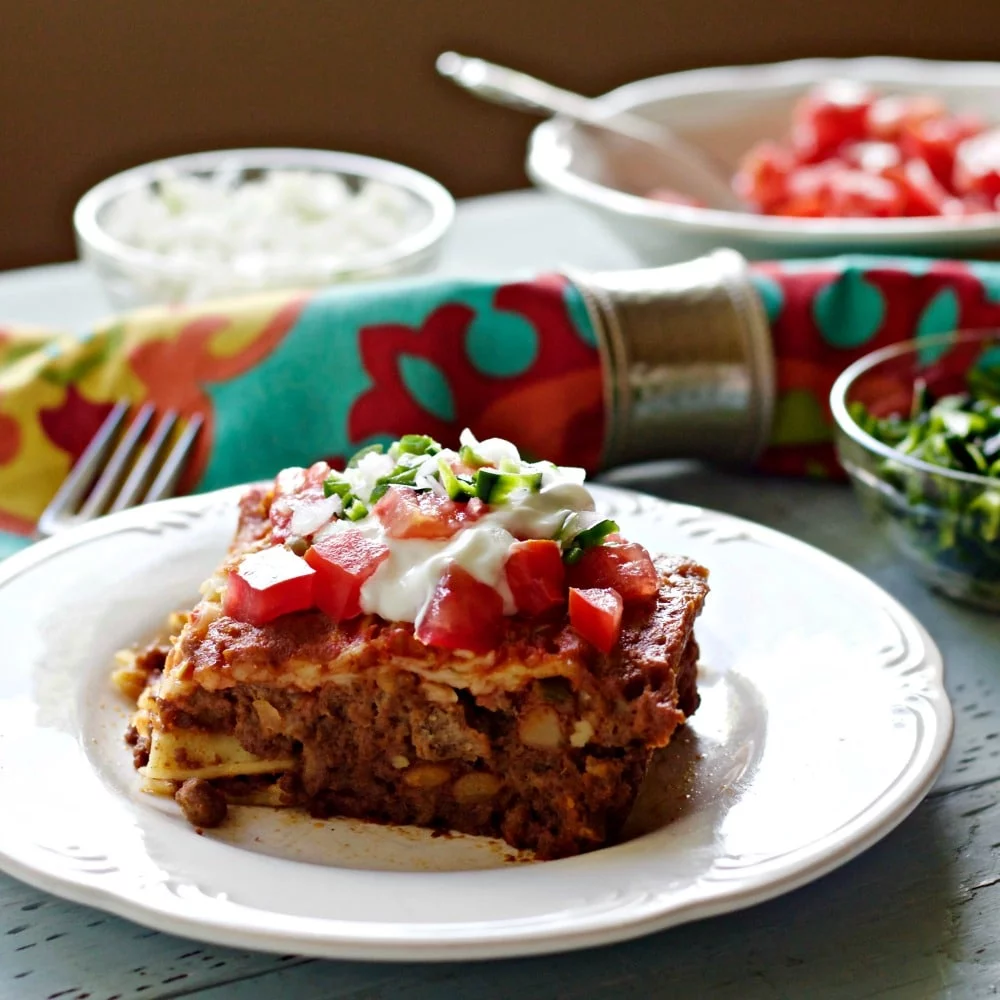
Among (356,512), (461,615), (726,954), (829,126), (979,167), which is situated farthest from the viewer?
(829,126)

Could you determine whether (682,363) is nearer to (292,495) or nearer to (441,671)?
(292,495)

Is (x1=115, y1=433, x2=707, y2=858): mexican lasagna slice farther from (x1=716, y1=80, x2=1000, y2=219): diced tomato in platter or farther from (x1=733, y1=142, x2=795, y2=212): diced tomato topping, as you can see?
(x1=733, y1=142, x2=795, y2=212): diced tomato topping

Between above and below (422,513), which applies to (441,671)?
below

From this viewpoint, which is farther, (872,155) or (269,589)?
(872,155)

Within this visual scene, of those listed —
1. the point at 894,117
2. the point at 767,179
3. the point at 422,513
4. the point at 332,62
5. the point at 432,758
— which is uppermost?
the point at 422,513

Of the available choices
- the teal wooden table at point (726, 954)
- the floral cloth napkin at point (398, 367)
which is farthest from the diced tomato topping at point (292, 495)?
the floral cloth napkin at point (398, 367)

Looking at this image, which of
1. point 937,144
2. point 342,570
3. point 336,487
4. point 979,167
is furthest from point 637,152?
point 342,570

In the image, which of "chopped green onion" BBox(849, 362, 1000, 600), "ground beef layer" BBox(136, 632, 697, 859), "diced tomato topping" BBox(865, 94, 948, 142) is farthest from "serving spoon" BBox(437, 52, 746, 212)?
"ground beef layer" BBox(136, 632, 697, 859)

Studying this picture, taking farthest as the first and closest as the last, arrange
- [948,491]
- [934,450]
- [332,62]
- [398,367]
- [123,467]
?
[332,62]
[398,367]
[123,467]
[934,450]
[948,491]
